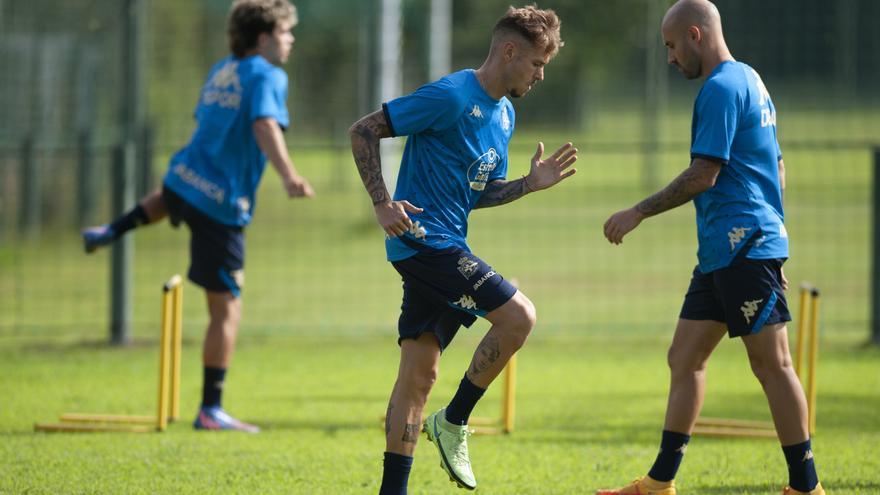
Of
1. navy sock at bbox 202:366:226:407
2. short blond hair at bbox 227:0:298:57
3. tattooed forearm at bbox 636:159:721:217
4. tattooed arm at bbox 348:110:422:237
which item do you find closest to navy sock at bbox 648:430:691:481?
tattooed forearm at bbox 636:159:721:217

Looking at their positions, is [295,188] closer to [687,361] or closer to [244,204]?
[244,204]

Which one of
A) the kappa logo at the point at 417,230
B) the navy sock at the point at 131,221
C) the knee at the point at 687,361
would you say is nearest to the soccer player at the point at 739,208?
the knee at the point at 687,361

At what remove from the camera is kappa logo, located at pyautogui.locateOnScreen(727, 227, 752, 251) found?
5.20 meters

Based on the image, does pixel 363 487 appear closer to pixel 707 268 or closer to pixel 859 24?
pixel 707 268

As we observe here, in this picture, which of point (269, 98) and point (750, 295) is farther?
point (269, 98)

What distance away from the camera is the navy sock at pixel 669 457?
5.55 meters

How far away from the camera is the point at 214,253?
7293mm

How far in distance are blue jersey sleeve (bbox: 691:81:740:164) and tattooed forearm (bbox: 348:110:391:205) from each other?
1295mm

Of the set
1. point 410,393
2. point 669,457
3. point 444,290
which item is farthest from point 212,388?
→ point 669,457

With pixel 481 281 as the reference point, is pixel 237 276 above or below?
below

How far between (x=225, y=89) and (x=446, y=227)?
2.82 metres

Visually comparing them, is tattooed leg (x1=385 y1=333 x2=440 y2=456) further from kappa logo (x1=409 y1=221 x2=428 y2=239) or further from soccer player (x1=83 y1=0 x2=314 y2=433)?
soccer player (x1=83 y1=0 x2=314 y2=433)

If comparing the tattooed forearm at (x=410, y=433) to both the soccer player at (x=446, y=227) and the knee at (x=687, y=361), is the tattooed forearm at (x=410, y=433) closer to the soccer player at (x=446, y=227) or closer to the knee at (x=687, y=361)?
the soccer player at (x=446, y=227)

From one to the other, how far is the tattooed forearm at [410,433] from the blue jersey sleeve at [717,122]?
1.61 m
